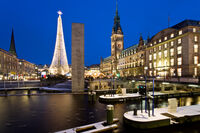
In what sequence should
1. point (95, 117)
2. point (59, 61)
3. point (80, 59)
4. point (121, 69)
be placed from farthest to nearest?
point (121, 69), point (59, 61), point (80, 59), point (95, 117)

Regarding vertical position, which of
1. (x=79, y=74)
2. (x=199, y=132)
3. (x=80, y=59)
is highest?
(x=80, y=59)

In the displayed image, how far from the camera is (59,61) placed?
171ft

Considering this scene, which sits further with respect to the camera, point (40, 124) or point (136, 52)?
point (136, 52)

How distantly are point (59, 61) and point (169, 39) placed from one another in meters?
52.6

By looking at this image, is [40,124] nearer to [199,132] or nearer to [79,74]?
[199,132]

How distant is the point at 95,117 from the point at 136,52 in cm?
8751

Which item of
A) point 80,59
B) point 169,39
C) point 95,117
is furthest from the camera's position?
point 169,39

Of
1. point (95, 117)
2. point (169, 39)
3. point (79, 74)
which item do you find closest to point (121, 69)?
point (169, 39)

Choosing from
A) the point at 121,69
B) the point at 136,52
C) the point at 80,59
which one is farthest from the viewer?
the point at 121,69

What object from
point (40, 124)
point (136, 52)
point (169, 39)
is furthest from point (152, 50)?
point (40, 124)

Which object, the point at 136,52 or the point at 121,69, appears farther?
the point at 121,69

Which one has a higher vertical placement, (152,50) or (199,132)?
(152,50)

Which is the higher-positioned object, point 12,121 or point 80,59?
point 80,59

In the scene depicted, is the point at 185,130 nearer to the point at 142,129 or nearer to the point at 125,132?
the point at 142,129
